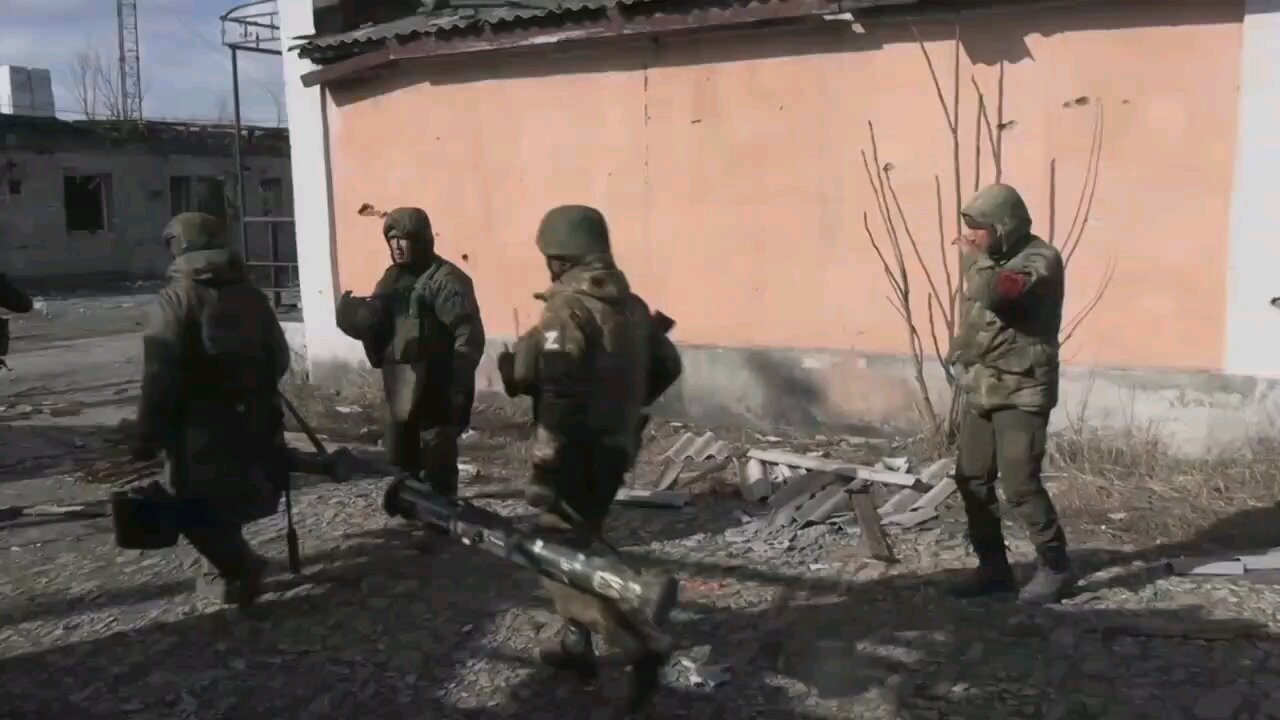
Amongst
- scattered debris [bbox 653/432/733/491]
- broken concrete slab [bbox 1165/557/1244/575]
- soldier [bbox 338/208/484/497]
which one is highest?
soldier [bbox 338/208/484/497]

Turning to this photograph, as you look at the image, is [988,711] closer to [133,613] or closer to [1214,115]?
[133,613]

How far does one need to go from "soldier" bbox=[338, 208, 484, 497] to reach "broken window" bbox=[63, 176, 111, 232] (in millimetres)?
23426

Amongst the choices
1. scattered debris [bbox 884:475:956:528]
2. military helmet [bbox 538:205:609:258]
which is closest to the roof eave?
scattered debris [bbox 884:475:956:528]

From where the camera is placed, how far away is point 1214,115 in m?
6.73

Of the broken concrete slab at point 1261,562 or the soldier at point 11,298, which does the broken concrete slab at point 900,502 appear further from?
the soldier at point 11,298

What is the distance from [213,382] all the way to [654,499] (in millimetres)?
2811

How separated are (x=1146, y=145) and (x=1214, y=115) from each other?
0.39 m

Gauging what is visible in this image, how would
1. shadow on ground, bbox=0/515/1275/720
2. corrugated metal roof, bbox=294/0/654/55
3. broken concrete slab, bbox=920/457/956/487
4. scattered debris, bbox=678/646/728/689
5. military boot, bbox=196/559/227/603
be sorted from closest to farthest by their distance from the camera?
shadow on ground, bbox=0/515/1275/720 → scattered debris, bbox=678/646/728/689 → military boot, bbox=196/559/227/603 → broken concrete slab, bbox=920/457/956/487 → corrugated metal roof, bbox=294/0/654/55

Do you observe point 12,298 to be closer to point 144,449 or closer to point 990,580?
point 144,449

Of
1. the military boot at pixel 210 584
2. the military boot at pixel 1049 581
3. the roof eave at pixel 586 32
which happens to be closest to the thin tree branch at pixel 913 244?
the roof eave at pixel 586 32

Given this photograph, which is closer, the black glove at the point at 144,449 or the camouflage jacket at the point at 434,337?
the black glove at the point at 144,449

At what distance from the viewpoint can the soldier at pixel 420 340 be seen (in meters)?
5.34

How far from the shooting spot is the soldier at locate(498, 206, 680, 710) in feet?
12.3

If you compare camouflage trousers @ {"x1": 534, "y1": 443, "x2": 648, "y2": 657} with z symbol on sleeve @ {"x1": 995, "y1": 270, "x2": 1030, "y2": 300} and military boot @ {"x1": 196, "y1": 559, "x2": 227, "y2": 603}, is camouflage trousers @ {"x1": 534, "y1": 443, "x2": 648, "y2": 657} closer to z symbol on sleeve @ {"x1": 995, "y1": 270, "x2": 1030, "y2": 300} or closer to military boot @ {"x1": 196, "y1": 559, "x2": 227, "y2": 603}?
z symbol on sleeve @ {"x1": 995, "y1": 270, "x2": 1030, "y2": 300}
